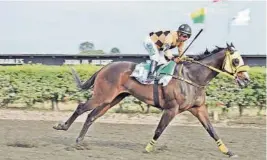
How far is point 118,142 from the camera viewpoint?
9.45 meters

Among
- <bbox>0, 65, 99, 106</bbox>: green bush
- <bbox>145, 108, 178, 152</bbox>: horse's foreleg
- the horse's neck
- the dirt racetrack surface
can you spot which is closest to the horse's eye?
the horse's neck

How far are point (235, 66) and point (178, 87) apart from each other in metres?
0.95

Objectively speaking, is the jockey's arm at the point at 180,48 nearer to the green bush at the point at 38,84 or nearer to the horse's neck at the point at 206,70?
the horse's neck at the point at 206,70

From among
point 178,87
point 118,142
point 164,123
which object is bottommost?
point 118,142

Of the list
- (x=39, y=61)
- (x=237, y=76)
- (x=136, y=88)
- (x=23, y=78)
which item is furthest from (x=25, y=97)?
(x=237, y=76)

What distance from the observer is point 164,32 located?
8703mm

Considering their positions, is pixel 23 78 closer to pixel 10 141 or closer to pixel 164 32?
pixel 10 141

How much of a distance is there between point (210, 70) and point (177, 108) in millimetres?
881

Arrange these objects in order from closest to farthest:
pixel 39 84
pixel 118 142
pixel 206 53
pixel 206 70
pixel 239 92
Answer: pixel 206 70 → pixel 206 53 → pixel 118 142 → pixel 239 92 → pixel 39 84

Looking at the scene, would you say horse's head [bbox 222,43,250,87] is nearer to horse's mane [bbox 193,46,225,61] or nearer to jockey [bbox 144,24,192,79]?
horse's mane [bbox 193,46,225,61]

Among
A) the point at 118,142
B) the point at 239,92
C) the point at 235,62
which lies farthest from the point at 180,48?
the point at 239,92

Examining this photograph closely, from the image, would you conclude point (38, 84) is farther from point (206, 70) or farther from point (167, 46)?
point (206, 70)

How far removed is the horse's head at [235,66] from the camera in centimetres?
827

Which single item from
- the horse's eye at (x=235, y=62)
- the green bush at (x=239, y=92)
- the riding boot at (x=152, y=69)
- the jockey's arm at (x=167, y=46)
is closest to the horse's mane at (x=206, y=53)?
the horse's eye at (x=235, y=62)
